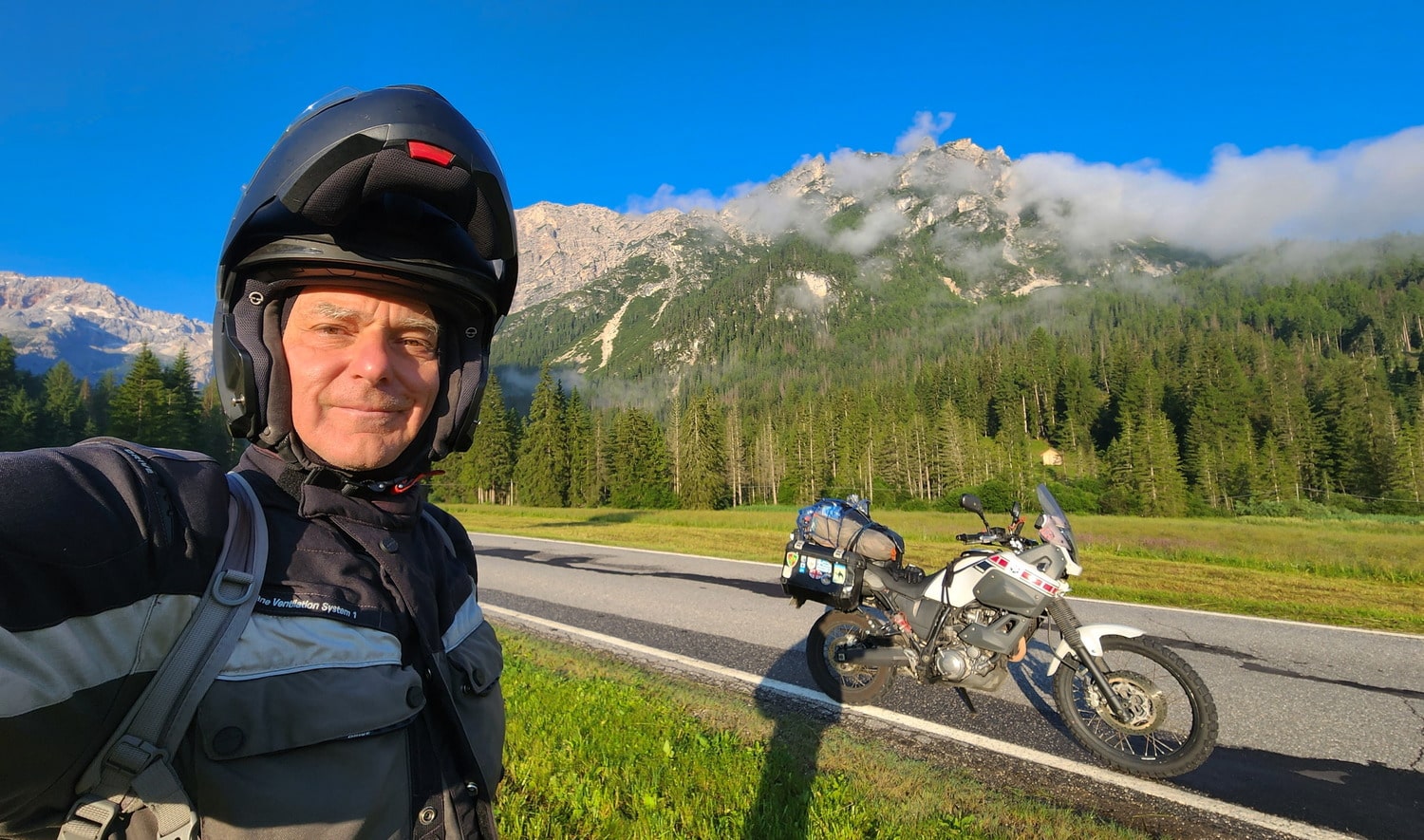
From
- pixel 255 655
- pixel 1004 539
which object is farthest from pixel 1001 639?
pixel 255 655

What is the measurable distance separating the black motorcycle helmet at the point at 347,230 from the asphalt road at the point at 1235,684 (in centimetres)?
538

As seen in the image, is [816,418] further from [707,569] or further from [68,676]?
[68,676]

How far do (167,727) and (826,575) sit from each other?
5.50 m

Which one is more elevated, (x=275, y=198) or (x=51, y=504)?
(x=275, y=198)

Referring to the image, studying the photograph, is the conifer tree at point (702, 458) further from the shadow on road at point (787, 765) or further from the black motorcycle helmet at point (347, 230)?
the black motorcycle helmet at point (347, 230)

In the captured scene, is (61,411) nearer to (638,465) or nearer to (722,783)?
(638,465)

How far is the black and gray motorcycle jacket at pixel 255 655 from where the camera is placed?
86 cm

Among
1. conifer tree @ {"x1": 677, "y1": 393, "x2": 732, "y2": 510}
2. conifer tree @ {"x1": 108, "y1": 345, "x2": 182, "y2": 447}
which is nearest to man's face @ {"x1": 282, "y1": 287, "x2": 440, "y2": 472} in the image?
conifer tree @ {"x1": 108, "y1": 345, "x2": 182, "y2": 447}

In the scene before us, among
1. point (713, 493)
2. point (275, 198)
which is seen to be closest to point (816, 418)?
point (713, 493)

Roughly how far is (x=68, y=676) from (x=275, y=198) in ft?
4.05

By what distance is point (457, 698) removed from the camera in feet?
5.02

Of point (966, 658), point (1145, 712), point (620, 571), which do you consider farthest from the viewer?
point (620, 571)

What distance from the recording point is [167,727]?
0.97 m

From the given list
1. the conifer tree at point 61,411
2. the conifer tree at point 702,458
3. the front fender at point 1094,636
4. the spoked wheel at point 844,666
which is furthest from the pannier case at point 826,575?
the conifer tree at point 61,411
